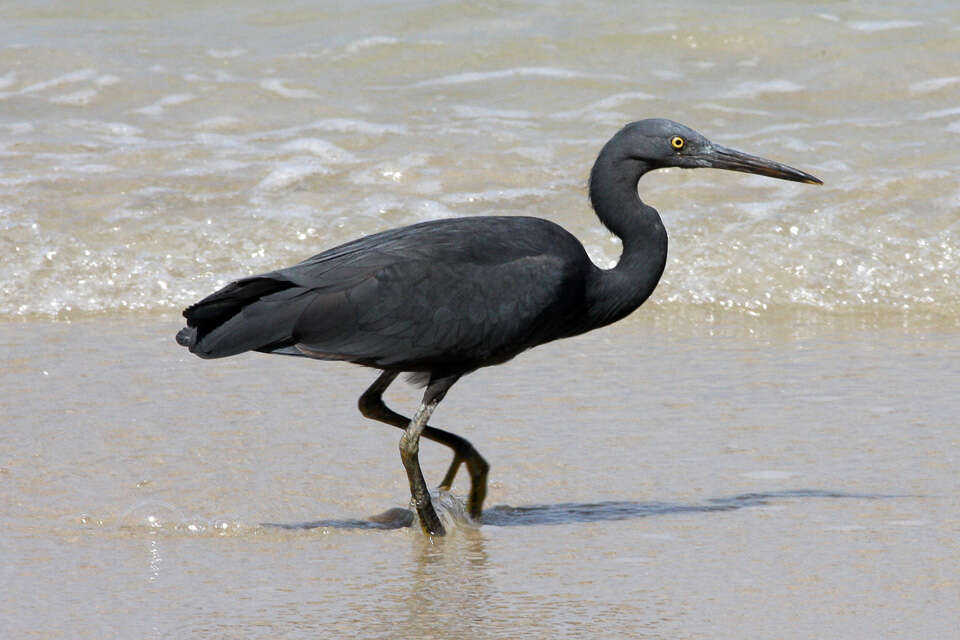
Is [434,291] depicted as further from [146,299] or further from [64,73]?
[64,73]

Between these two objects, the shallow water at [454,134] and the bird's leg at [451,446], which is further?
the shallow water at [454,134]

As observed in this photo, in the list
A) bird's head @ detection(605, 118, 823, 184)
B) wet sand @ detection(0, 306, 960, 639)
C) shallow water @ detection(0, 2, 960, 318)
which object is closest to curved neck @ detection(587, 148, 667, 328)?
bird's head @ detection(605, 118, 823, 184)

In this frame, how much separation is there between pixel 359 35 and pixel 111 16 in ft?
8.06

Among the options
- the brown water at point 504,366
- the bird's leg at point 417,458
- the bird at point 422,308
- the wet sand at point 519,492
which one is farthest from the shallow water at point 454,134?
the bird's leg at point 417,458

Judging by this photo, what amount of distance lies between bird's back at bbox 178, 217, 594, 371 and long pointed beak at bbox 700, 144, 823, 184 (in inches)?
33.0

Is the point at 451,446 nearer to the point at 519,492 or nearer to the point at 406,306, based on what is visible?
the point at 519,492

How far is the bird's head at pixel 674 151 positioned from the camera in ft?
18.0

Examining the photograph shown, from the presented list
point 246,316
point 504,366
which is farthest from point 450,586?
point 504,366

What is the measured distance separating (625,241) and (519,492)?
3.21ft

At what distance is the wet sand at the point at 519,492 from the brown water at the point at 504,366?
0.06 feet

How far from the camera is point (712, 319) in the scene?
7.86 m

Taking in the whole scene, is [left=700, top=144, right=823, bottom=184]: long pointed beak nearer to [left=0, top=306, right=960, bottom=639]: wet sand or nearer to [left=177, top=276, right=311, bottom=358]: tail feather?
[left=0, top=306, right=960, bottom=639]: wet sand

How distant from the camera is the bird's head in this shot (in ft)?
18.0

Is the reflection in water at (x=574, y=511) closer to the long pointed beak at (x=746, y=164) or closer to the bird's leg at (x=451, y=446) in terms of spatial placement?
the bird's leg at (x=451, y=446)
